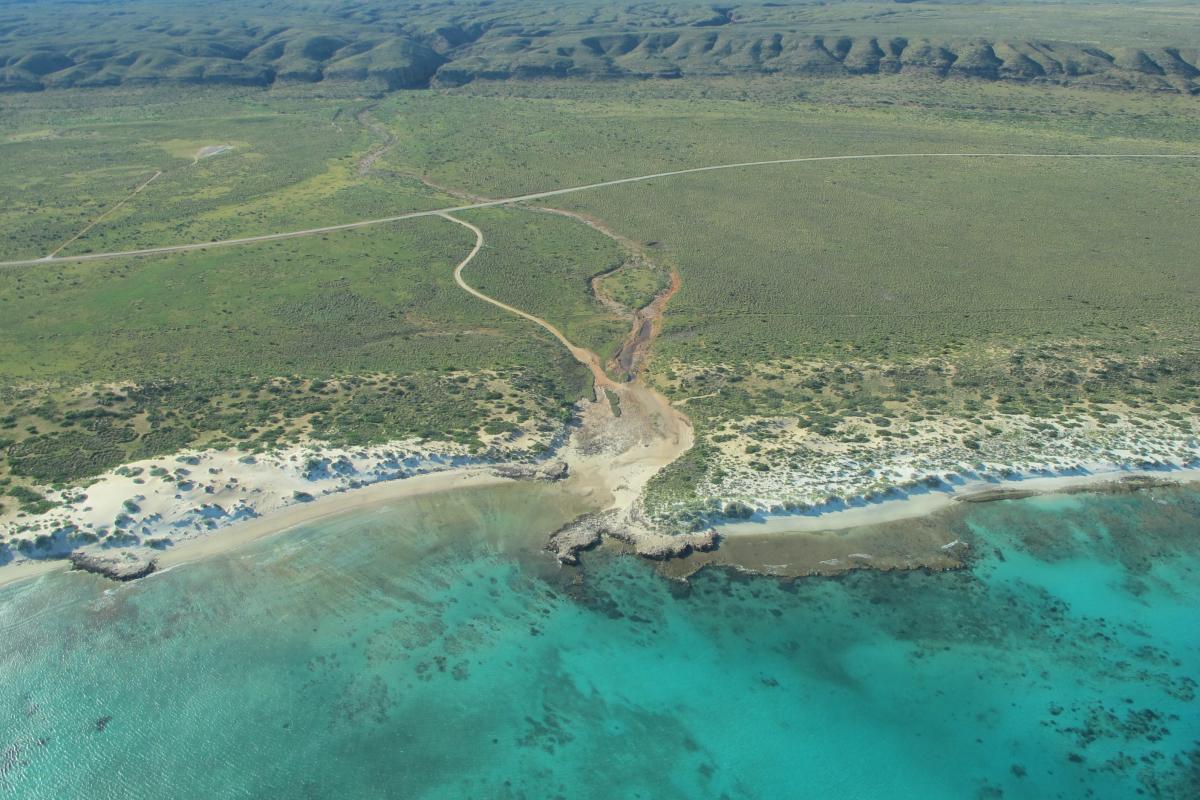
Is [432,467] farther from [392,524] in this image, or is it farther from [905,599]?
[905,599]

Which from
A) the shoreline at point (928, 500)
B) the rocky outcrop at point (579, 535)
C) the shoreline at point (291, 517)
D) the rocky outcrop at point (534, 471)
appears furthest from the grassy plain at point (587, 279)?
the rocky outcrop at point (579, 535)

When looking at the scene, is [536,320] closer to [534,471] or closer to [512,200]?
[534,471]

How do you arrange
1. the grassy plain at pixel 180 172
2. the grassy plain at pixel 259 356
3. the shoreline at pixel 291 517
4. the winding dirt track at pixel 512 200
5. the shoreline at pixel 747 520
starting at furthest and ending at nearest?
the grassy plain at pixel 180 172
the winding dirt track at pixel 512 200
the grassy plain at pixel 259 356
the shoreline at pixel 747 520
the shoreline at pixel 291 517

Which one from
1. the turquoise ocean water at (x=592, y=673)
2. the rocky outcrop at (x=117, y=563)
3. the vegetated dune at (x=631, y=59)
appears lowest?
the turquoise ocean water at (x=592, y=673)

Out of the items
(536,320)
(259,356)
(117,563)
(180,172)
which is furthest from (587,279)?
(180,172)

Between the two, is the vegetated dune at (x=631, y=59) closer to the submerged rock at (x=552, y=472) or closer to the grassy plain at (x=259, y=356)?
the grassy plain at (x=259, y=356)

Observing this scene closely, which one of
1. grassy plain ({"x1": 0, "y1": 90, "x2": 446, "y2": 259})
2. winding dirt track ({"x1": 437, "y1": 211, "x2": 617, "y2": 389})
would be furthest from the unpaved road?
winding dirt track ({"x1": 437, "y1": 211, "x2": 617, "y2": 389})

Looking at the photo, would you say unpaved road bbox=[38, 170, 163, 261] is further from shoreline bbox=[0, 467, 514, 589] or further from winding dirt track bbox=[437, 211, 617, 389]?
shoreline bbox=[0, 467, 514, 589]
